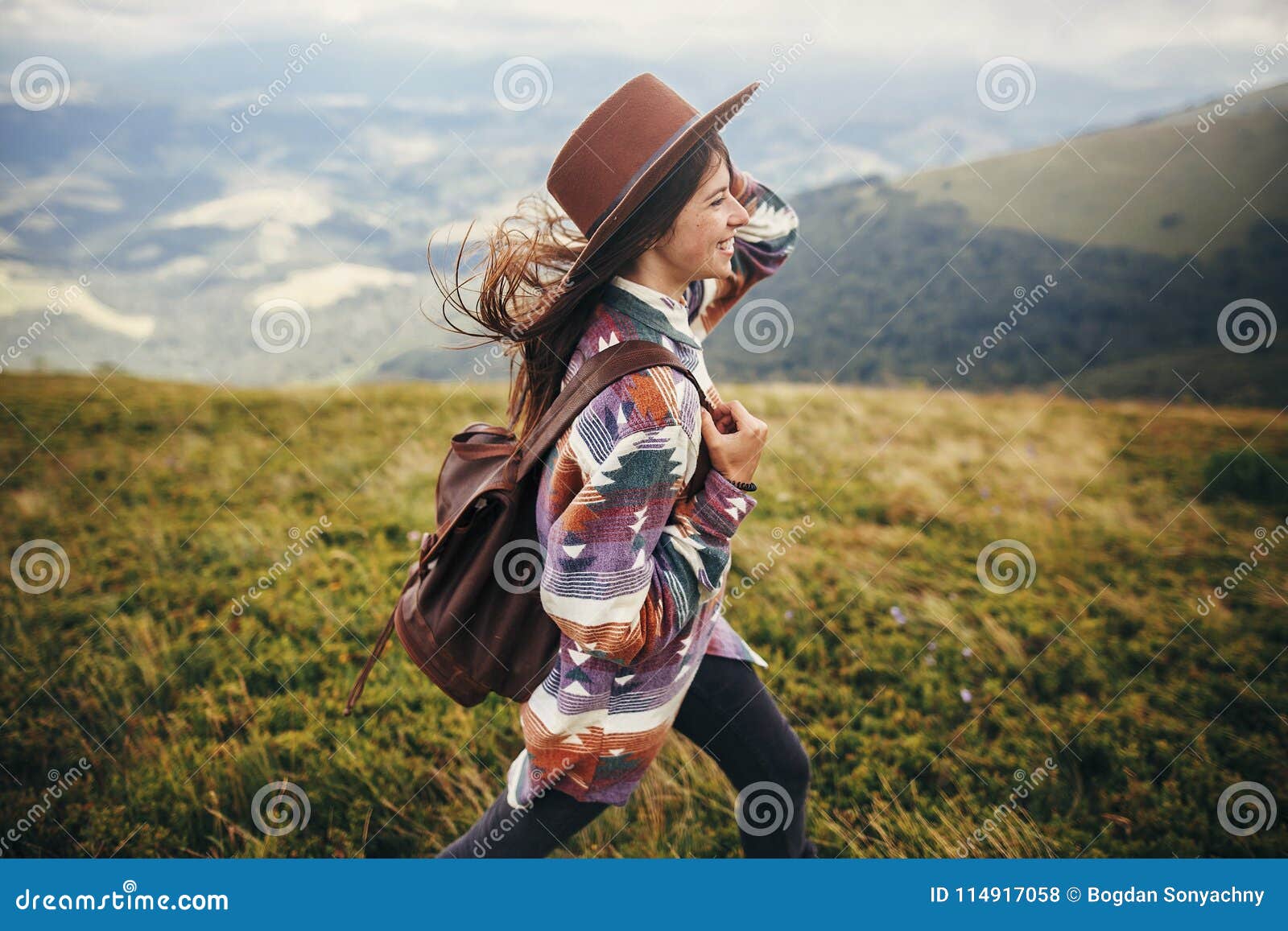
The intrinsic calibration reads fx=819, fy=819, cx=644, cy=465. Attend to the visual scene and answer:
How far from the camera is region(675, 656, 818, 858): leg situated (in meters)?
2.41

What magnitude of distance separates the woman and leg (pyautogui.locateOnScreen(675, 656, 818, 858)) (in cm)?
1

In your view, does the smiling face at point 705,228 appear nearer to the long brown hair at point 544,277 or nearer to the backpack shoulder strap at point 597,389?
the long brown hair at point 544,277

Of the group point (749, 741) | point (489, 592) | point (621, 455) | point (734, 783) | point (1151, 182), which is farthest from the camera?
point (1151, 182)

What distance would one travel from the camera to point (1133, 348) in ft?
103

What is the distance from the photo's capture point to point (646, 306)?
196cm

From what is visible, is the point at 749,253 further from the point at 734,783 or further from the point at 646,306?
the point at 734,783

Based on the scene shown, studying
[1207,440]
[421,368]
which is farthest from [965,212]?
[1207,440]

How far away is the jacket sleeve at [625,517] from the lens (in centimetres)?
173

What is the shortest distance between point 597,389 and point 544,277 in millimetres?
565

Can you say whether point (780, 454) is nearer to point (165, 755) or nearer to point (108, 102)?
point (165, 755)

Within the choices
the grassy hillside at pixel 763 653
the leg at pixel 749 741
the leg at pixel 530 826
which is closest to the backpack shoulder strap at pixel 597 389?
the leg at pixel 749 741

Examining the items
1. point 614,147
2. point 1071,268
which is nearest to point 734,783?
point 614,147

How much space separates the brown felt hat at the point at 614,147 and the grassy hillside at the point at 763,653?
2.37m

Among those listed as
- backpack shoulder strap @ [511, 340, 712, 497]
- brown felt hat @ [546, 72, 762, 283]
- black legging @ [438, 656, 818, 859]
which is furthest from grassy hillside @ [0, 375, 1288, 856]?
brown felt hat @ [546, 72, 762, 283]
